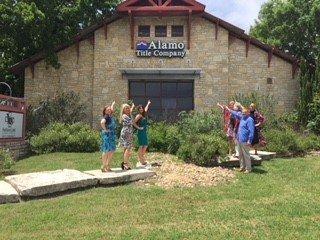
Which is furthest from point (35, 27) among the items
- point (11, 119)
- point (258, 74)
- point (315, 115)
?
point (315, 115)

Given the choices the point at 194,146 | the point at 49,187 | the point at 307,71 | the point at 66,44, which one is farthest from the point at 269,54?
the point at 49,187

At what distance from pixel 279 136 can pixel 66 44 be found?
34.7ft

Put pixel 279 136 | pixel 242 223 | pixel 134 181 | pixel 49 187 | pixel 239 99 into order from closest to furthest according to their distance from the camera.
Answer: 1. pixel 242 223
2. pixel 49 187
3. pixel 134 181
4. pixel 279 136
5. pixel 239 99

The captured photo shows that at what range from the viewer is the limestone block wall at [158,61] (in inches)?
859

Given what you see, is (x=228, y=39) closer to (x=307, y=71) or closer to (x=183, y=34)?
(x=183, y=34)

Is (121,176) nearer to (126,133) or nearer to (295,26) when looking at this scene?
(126,133)

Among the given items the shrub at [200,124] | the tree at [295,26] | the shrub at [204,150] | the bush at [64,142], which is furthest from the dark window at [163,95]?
the shrub at [204,150]

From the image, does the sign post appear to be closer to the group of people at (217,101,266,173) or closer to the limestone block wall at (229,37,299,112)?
the group of people at (217,101,266,173)

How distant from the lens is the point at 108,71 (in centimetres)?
2188

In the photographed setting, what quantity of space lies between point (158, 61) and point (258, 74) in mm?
4637

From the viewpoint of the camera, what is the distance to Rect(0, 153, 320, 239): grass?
7.30m

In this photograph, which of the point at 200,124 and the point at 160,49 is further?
the point at 160,49

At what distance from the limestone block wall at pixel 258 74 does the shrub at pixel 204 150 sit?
9239 millimetres

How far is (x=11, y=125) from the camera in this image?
16531 mm
